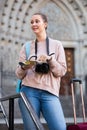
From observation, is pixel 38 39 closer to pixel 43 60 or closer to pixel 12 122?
pixel 43 60

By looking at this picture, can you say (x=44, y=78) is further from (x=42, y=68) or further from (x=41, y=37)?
(x=41, y=37)

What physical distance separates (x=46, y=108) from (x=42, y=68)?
0.31 metres

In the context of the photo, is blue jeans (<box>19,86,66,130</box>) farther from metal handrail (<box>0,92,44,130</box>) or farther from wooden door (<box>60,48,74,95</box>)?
wooden door (<box>60,48,74,95</box>)

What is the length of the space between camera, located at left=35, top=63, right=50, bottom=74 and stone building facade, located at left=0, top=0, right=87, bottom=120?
816 centimetres

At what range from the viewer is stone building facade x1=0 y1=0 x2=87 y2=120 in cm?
1109

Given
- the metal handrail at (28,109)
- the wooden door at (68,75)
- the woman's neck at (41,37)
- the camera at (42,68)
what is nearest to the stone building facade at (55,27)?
the wooden door at (68,75)

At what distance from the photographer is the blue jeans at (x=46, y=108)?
2.73 metres

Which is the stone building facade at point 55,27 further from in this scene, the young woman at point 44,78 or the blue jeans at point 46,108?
the blue jeans at point 46,108

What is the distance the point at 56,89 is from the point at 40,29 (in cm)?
50

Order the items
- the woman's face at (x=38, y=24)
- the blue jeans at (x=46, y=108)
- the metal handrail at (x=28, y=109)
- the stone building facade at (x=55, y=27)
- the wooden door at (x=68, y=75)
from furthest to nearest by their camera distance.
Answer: the wooden door at (x=68, y=75) < the stone building facade at (x=55, y=27) < the woman's face at (x=38, y=24) < the blue jeans at (x=46, y=108) < the metal handrail at (x=28, y=109)

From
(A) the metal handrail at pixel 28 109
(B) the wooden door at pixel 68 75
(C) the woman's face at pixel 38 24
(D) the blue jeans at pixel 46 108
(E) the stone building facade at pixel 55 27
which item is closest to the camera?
(A) the metal handrail at pixel 28 109

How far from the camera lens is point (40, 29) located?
290cm

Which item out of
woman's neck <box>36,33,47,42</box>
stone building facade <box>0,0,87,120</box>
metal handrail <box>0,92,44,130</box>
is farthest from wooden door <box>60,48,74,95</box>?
woman's neck <box>36,33,47,42</box>

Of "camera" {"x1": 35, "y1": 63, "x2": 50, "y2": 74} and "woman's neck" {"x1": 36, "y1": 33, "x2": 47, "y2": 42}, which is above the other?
"woman's neck" {"x1": 36, "y1": 33, "x2": 47, "y2": 42}
